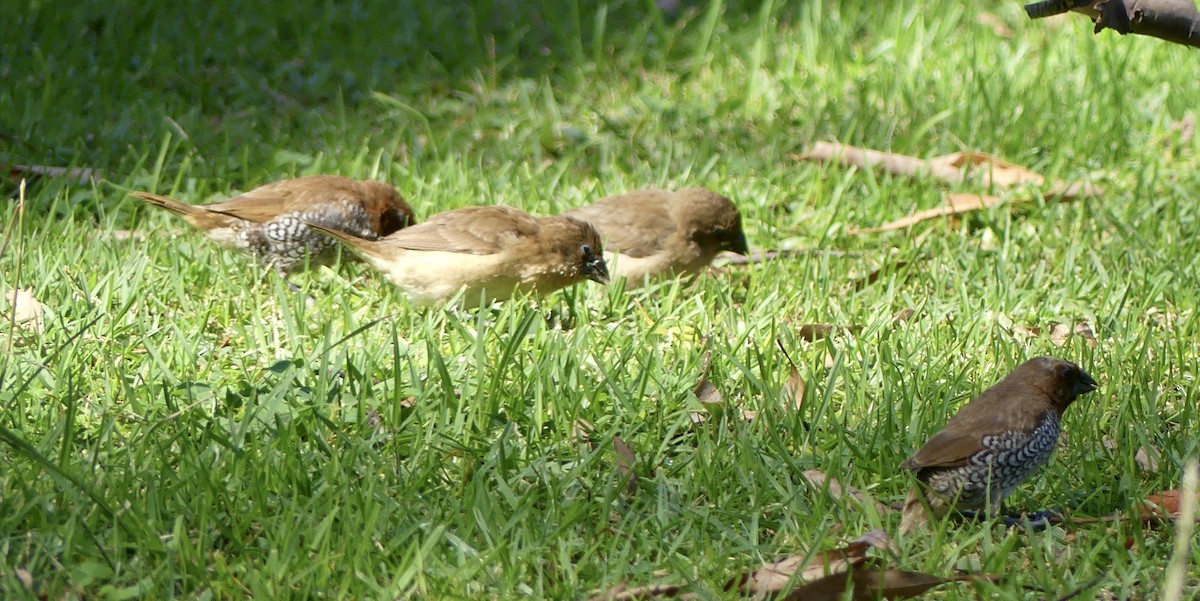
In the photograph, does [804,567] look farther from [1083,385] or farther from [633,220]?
[633,220]

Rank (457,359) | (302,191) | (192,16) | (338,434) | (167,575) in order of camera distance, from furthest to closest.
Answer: (192,16) → (302,191) → (457,359) → (338,434) → (167,575)

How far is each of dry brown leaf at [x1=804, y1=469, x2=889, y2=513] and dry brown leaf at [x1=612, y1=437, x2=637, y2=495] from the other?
0.52m

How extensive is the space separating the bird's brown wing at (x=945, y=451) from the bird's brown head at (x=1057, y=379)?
0.41m

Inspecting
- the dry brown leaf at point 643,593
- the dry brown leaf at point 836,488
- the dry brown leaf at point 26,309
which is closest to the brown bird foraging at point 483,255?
the dry brown leaf at point 26,309

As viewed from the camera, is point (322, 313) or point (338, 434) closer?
point (338, 434)

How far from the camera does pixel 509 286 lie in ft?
19.6

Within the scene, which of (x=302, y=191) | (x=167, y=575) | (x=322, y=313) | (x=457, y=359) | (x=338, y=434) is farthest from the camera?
(x=302, y=191)

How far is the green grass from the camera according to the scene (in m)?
3.89

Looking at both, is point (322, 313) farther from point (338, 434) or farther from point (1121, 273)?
point (1121, 273)

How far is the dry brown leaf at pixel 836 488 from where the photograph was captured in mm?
4148

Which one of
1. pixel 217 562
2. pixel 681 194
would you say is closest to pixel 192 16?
pixel 681 194

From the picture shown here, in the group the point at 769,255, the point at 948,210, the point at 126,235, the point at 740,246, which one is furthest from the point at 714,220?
the point at 126,235

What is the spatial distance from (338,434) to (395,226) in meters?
2.14

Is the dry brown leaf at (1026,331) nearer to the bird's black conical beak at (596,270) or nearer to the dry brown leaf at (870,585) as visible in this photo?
the bird's black conical beak at (596,270)
